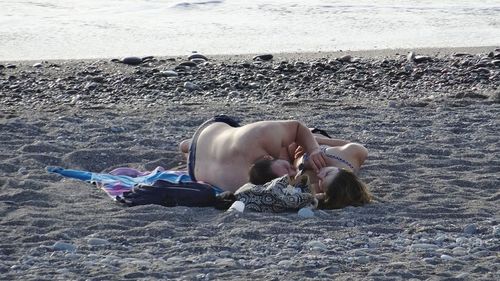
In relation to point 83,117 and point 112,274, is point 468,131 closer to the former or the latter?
point 83,117

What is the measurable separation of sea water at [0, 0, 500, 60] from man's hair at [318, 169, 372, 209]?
6.46 meters

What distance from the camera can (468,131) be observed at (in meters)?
7.94

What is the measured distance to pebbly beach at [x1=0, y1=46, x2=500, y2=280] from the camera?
191 inches

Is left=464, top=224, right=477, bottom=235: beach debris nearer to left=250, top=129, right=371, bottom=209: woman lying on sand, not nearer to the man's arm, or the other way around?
left=250, top=129, right=371, bottom=209: woman lying on sand

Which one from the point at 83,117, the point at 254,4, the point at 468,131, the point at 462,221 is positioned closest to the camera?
the point at 462,221

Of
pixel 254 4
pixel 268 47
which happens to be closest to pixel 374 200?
pixel 268 47

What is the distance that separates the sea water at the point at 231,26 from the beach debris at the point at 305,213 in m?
6.66

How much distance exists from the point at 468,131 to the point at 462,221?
2.40m

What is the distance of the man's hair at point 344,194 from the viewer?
19.7 feet

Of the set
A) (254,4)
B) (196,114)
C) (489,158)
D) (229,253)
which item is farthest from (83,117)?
(254,4)

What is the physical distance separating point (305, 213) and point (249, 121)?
2699 mm

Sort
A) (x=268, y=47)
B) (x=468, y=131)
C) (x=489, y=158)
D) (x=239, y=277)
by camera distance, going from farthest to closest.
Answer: (x=268, y=47) → (x=468, y=131) → (x=489, y=158) → (x=239, y=277)

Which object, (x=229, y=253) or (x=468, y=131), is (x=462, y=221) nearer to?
(x=229, y=253)

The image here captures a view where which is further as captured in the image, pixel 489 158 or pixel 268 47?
pixel 268 47
